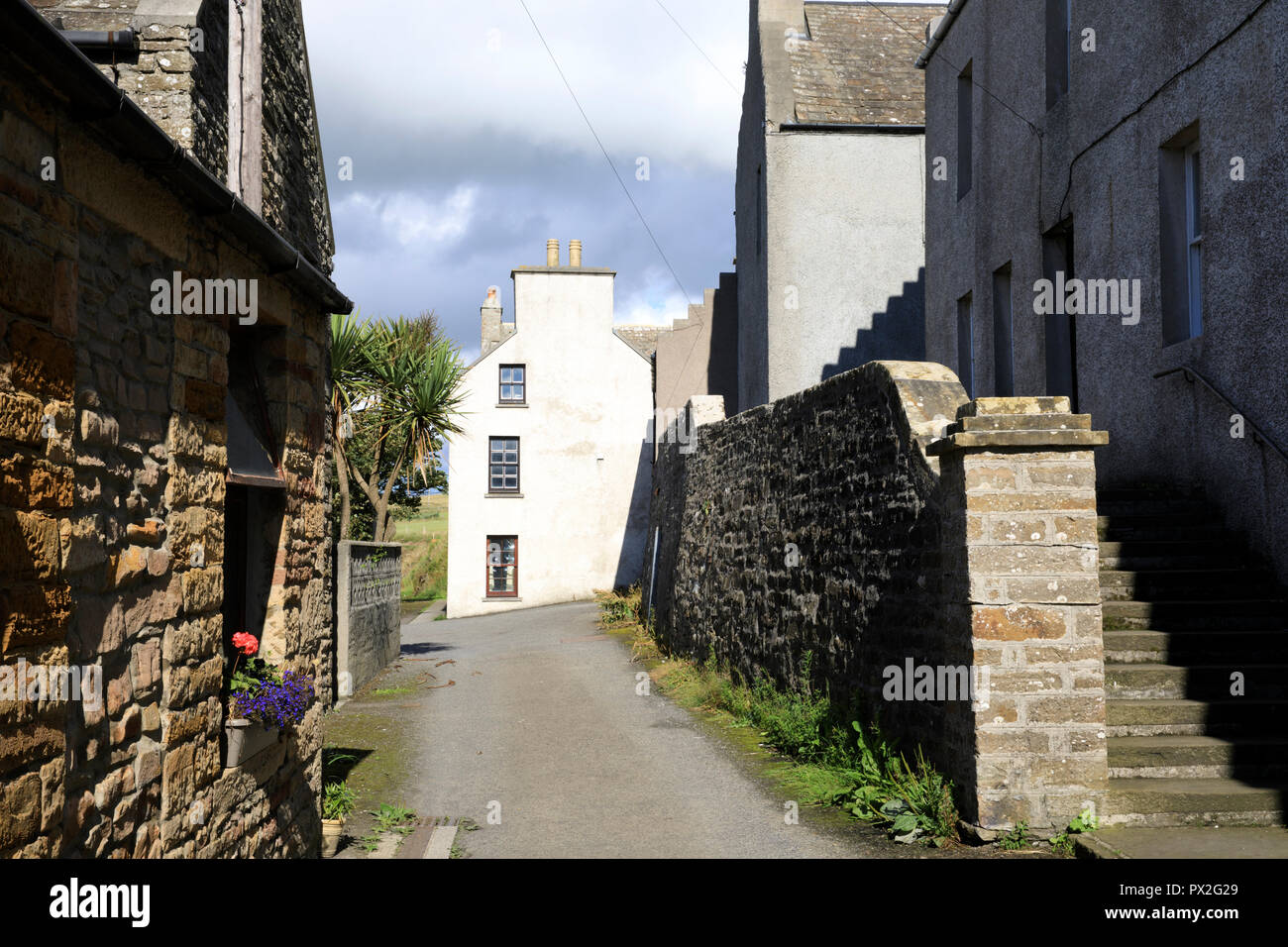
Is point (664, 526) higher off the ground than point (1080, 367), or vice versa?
point (1080, 367)

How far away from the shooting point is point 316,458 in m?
6.44

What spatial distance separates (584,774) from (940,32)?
10784 mm

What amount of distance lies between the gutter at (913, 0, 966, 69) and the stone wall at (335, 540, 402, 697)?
10.0 metres

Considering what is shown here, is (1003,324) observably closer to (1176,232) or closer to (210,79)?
(1176,232)

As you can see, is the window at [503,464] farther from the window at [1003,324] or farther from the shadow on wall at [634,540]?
the window at [1003,324]

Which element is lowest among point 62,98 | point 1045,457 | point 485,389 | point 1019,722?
point 1019,722

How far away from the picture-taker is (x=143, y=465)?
4.05m

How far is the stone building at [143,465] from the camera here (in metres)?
3.13

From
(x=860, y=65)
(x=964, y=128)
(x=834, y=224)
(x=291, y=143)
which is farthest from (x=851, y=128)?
(x=291, y=143)

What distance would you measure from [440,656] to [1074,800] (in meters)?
12.7

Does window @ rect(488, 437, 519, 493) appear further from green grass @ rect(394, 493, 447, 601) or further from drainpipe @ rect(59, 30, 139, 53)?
drainpipe @ rect(59, 30, 139, 53)

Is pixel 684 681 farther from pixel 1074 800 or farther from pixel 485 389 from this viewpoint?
pixel 485 389
